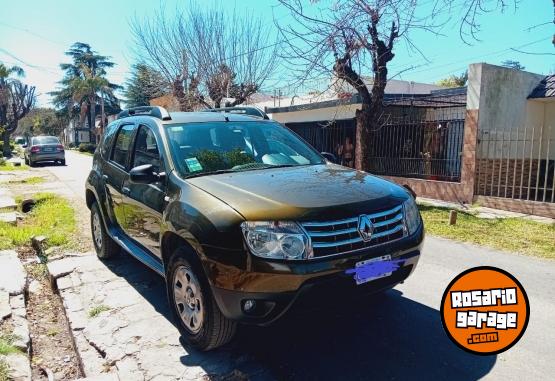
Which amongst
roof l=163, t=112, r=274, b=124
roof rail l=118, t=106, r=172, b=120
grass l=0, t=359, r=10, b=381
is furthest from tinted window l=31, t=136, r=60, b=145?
grass l=0, t=359, r=10, b=381

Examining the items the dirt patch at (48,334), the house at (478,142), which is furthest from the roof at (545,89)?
the dirt patch at (48,334)

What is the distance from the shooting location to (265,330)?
3797 mm

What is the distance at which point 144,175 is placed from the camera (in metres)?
3.76

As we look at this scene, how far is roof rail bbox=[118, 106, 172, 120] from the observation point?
14.6 feet

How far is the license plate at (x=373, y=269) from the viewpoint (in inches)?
119

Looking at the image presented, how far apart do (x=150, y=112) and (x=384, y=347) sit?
321cm

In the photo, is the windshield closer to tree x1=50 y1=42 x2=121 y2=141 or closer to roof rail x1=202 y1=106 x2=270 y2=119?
roof rail x1=202 y1=106 x2=270 y2=119

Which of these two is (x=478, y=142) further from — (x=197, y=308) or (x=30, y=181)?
(x=30, y=181)

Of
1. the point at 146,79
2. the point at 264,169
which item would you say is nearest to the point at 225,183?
the point at 264,169

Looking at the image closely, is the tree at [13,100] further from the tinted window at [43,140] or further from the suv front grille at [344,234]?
the suv front grille at [344,234]

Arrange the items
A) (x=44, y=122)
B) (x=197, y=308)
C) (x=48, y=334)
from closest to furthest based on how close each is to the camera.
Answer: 1. (x=197, y=308)
2. (x=48, y=334)
3. (x=44, y=122)

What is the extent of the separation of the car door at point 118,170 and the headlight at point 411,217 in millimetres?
2808

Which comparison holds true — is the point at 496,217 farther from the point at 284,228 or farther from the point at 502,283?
the point at 284,228

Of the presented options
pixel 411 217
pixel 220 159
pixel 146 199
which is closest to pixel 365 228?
pixel 411 217
